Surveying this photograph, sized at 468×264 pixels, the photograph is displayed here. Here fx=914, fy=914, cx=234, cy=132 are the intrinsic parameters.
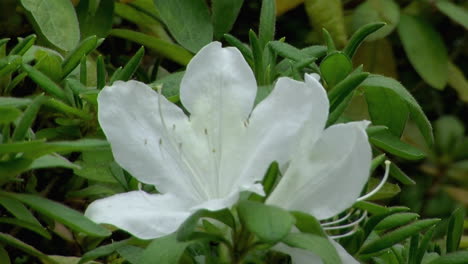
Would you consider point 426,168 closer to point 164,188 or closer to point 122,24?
point 122,24

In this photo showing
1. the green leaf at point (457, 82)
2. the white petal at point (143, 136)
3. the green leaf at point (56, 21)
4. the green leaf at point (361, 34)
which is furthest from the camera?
the green leaf at point (457, 82)

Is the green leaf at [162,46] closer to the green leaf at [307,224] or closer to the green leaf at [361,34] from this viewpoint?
the green leaf at [361,34]

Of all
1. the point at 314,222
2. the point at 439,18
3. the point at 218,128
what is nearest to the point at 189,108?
the point at 218,128

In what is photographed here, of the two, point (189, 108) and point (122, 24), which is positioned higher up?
point (189, 108)

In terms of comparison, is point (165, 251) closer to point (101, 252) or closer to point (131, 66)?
point (101, 252)

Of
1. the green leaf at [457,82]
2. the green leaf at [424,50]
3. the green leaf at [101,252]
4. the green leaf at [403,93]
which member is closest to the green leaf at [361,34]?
the green leaf at [403,93]

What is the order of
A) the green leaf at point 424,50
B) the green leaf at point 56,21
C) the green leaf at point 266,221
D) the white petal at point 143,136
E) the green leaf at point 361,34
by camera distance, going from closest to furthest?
1. the green leaf at point 266,221
2. the white petal at point 143,136
3. the green leaf at point 361,34
4. the green leaf at point 56,21
5. the green leaf at point 424,50
